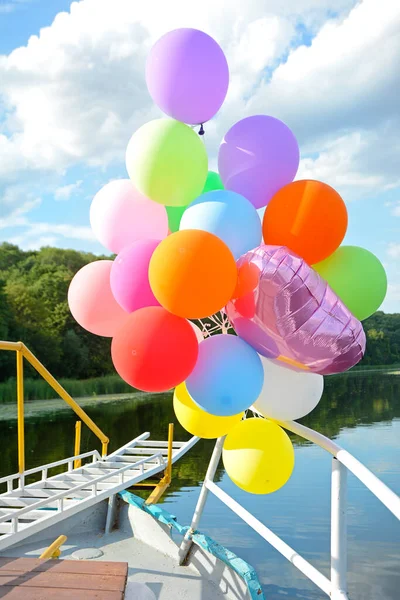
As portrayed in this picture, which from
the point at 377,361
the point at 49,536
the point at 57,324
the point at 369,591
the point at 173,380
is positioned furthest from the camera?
the point at 377,361

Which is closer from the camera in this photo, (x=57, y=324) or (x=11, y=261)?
(x=57, y=324)

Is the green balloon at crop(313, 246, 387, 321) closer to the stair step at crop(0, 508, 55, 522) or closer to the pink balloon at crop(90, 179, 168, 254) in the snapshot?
the pink balloon at crop(90, 179, 168, 254)

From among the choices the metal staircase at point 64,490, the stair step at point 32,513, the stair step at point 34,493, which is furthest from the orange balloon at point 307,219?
the stair step at point 34,493

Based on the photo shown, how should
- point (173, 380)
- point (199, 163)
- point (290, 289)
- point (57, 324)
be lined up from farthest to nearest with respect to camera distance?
point (57, 324) < point (199, 163) < point (173, 380) < point (290, 289)

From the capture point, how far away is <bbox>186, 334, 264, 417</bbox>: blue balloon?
98.3 inches

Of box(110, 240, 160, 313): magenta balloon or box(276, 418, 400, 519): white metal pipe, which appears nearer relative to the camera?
box(276, 418, 400, 519): white metal pipe

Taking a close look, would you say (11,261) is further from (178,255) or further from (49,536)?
(178,255)

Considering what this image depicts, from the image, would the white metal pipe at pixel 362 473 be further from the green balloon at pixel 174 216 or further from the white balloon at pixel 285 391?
the green balloon at pixel 174 216

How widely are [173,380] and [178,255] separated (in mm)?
518

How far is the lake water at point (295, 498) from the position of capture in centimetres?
651

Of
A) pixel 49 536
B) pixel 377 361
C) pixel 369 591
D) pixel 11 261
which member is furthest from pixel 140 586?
pixel 377 361

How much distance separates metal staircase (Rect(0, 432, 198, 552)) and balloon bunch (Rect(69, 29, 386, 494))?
95 centimetres

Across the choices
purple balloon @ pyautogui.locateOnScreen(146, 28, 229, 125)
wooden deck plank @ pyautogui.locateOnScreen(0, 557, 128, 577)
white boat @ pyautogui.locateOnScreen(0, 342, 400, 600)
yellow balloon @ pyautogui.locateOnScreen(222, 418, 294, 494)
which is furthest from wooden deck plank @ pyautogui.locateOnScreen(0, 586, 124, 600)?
purple balloon @ pyautogui.locateOnScreen(146, 28, 229, 125)

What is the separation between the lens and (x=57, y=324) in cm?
3041
